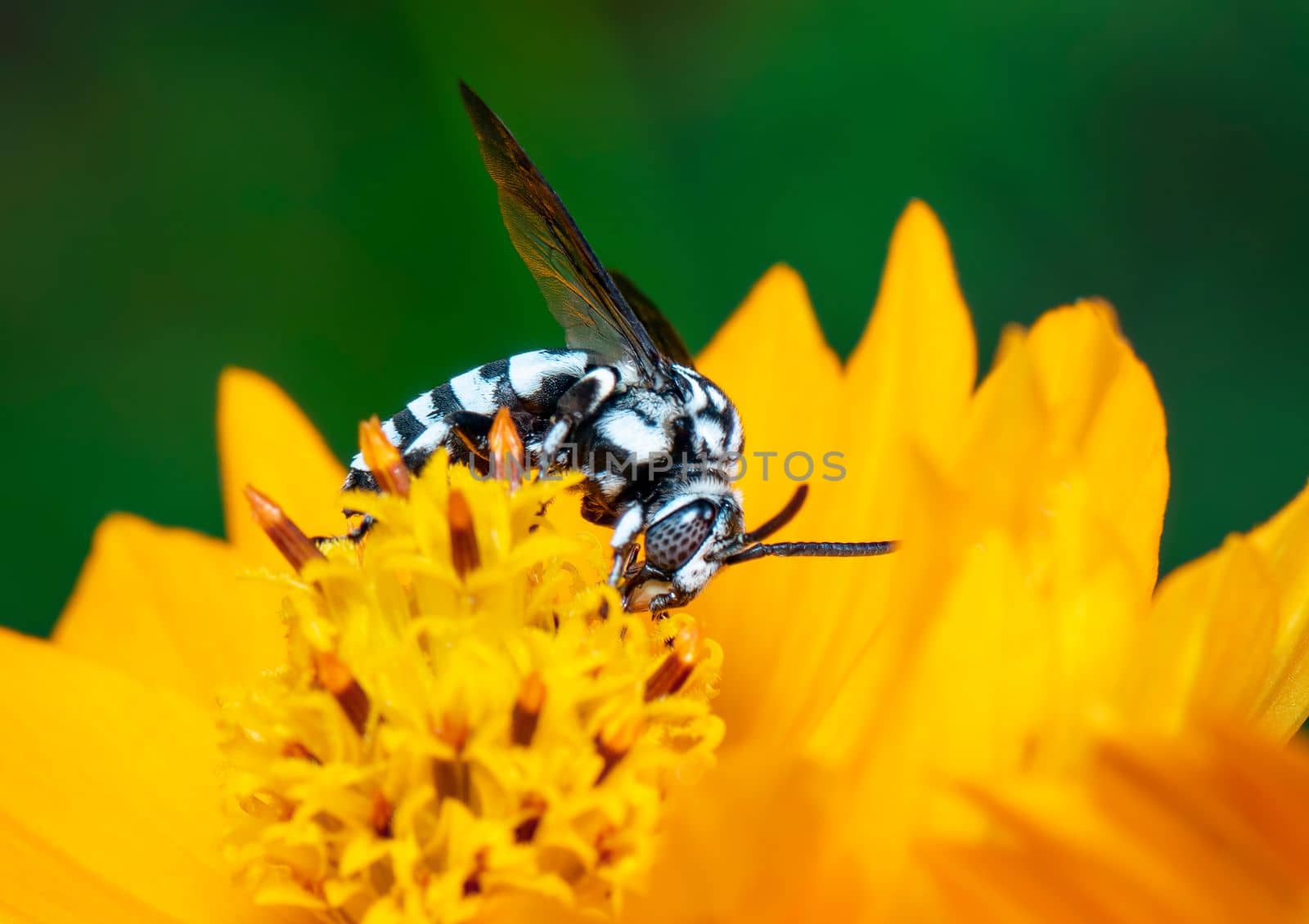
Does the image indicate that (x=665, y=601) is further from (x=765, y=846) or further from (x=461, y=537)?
(x=765, y=846)

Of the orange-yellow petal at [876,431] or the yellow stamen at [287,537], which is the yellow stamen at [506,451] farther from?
the orange-yellow petal at [876,431]

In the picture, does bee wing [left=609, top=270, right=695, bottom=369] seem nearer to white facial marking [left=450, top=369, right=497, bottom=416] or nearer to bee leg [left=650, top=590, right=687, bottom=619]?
white facial marking [left=450, top=369, right=497, bottom=416]

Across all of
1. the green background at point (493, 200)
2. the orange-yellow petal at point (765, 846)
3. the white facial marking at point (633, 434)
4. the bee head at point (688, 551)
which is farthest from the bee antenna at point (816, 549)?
the green background at point (493, 200)

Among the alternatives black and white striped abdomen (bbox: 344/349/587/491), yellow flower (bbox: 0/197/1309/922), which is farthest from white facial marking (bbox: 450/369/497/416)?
yellow flower (bbox: 0/197/1309/922)

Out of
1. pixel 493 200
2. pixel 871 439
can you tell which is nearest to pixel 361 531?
pixel 871 439

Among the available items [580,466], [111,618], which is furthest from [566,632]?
[111,618]
